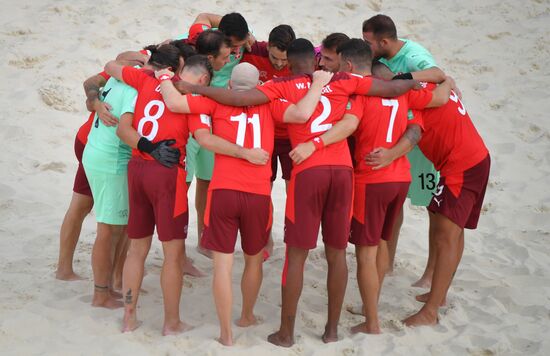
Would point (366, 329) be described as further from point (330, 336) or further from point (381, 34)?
point (381, 34)

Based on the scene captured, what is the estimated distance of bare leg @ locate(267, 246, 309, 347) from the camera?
5.74 meters

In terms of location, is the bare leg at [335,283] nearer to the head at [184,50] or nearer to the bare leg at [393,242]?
→ the bare leg at [393,242]

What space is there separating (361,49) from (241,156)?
4.42 ft

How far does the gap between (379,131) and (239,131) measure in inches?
43.3

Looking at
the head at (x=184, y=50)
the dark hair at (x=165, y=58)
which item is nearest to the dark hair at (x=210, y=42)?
the head at (x=184, y=50)

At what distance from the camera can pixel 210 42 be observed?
6.83 metres

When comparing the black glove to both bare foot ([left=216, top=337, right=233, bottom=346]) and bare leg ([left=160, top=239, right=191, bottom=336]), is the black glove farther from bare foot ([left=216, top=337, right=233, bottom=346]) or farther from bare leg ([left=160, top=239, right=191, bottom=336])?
bare foot ([left=216, top=337, right=233, bottom=346])

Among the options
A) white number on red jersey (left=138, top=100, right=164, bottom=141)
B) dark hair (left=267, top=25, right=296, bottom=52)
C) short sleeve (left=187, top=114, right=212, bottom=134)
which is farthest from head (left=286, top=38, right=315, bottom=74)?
white number on red jersey (left=138, top=100, right=164, bottom=141)

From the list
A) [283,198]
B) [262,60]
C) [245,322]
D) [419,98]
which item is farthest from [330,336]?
[283,198]

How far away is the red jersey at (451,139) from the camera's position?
6.37 metres

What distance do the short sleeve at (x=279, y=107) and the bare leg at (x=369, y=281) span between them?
3.91ft

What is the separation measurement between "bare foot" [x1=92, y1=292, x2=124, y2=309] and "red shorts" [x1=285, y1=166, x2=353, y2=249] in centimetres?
163

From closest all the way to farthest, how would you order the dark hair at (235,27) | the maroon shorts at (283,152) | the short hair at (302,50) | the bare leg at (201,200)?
the short hair at (302,50), the dark hair at (235,27), the maroon shorts at (283,152), the bare leg at (201,200)

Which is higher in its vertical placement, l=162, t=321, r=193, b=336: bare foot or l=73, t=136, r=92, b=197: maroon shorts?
l=73, t=136, r=92, b=197: maroon shorts
